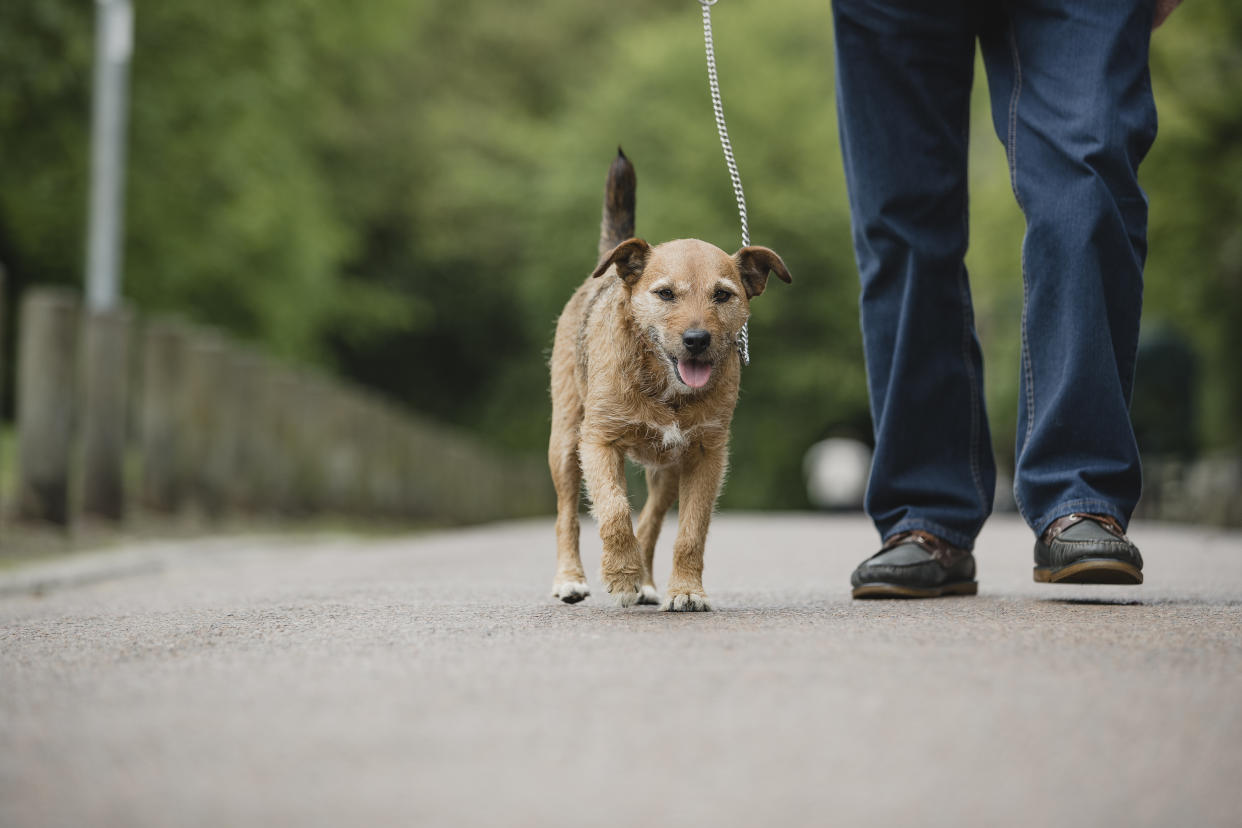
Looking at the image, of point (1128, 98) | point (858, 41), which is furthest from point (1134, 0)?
point (858, 41)

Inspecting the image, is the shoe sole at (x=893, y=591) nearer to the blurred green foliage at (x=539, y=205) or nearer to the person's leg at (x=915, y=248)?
the person's leg at (x=915, y=248)

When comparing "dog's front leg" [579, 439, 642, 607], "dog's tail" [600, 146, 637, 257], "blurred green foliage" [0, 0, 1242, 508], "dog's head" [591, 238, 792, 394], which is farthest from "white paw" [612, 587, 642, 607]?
"blurred green foliage" [0, 0, 1242, 508]

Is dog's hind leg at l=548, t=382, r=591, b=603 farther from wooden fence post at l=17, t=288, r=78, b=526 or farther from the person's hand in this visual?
wooden fence post at l=17, t=288, r=78, b=526

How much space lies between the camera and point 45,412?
9.86 m

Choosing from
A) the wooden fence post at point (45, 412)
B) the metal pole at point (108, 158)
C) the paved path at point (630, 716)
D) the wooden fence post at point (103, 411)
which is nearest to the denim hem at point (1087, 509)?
the paved path at point (630, 716)

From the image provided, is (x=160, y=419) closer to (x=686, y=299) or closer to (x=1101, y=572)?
(x=686, y=299)

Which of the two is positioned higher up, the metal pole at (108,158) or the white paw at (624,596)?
the metal pole at (108,158)

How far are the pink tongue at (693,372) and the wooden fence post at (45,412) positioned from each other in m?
6.08

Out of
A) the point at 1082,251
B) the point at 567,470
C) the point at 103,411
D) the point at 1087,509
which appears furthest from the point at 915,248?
the point at 103,411

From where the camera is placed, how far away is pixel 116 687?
331 centimetres

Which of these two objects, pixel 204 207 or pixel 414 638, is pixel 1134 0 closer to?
pixel 414 638

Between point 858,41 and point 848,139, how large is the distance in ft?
1.03

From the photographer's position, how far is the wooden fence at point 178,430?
9.91m

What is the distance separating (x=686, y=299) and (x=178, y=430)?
326 inches
